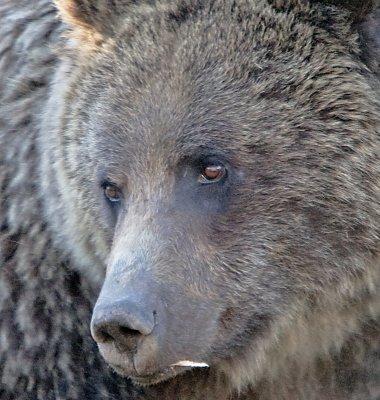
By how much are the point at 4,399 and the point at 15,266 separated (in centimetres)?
69

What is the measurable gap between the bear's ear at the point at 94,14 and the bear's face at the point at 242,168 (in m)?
0.41

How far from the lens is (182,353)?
468cm

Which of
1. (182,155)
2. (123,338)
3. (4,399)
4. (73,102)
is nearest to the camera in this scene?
(123,338)

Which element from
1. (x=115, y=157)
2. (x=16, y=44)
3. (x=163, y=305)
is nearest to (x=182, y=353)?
(x=163, y=305)

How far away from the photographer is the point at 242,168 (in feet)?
15.6

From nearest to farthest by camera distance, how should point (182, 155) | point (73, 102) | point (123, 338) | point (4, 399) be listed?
point (123, 338), point (182, 155), point (73, 102), point (4, 399)

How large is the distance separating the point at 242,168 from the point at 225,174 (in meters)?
0.08

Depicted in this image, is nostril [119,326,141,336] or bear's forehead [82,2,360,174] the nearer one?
nostril [119,326,141,336]

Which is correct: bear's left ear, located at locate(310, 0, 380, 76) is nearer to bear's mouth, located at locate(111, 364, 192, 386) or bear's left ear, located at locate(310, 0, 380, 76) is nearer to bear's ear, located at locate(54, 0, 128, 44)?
bear's ear, located at locate(54, 0, 128, 44)

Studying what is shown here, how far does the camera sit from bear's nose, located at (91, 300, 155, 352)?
14.3 ft

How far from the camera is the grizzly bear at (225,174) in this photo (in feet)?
15.3

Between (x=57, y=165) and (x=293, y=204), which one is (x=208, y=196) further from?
(x=57, y=165)

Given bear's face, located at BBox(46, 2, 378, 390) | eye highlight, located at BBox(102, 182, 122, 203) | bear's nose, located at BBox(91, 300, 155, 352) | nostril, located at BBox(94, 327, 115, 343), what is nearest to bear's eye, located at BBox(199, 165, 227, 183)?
bear's face, located at BBox(46, 2, 378, 390)

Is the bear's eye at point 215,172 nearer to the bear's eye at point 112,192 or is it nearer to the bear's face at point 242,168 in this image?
the bear's face at point 242,168
